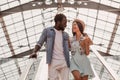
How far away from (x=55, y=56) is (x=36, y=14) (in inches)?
900

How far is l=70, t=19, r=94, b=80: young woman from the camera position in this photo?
4465 mm

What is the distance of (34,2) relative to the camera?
A: 81.4 ft

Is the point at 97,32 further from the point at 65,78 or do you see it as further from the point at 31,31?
the point at 65,78

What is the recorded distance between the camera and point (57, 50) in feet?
14.8

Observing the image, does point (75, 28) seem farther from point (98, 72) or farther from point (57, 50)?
point (98, 72)

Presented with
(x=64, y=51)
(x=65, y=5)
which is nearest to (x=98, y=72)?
(x=64, y=51)

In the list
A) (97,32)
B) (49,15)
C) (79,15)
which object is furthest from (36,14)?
(97,32)

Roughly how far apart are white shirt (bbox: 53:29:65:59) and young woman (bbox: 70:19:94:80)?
0.68 feet

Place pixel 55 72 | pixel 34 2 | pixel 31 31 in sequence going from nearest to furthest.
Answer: pixel 55 72, pixel 34 2, pixel 31 31

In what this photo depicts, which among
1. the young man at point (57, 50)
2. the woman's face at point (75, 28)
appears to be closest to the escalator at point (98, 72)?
the young man at point (57, 50)

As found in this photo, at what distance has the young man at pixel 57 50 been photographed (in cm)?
443

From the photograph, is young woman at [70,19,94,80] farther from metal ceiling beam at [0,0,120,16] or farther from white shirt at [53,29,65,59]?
metal ceiling beam at [0,0,120,16]

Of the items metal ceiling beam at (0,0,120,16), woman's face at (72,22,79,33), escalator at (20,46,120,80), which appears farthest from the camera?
metal ceiling beam at (0,0,120,16)

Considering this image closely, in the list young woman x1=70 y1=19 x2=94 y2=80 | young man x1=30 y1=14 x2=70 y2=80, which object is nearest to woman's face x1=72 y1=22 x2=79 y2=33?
young woman x1=70 y1=19 x2=94 y2=80
